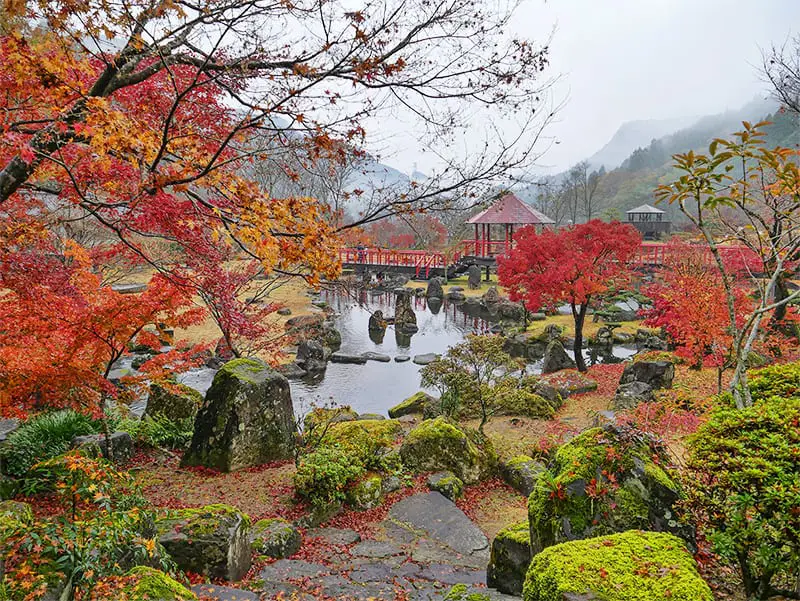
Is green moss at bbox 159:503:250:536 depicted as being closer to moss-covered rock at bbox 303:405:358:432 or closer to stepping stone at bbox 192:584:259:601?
stepping stone at bbox 192:584:259:601

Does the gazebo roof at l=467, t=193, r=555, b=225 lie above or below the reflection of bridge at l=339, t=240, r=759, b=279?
above

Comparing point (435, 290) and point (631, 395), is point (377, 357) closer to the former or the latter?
point (631, 395)

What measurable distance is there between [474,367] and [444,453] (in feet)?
9.31

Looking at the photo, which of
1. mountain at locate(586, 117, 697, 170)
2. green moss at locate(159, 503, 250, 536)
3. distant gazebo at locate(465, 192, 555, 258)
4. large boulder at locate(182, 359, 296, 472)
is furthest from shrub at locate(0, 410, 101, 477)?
mountain at locate(586, 117, 697, 170)

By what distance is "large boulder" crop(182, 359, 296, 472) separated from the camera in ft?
22.1

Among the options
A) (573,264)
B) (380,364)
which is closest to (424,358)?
(380,364)

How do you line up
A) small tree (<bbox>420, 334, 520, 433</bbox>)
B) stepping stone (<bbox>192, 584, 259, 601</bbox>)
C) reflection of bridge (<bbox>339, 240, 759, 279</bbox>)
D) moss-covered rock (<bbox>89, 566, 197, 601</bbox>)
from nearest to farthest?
moss-covered rock (<bbox>89, 566, 197, 601</bbox>) → stepping stone (<bbox>192, 584, 259, 601</bbox>) → small tree (<bbox>420, 334, 520, 433</bbox>) → reflection of bridge (<bbox>339, 240, 759, 279</bbox>)

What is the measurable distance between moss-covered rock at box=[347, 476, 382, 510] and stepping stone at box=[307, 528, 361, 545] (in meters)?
0.50

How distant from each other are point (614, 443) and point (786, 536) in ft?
3.42

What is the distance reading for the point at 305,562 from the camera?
15.4 ft

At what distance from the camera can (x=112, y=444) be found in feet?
22.1

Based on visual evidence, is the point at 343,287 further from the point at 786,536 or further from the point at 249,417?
the point at 786,536

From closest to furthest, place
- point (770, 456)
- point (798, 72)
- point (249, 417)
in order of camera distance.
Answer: point (770, 456), point (249, 417), point (798, 72)

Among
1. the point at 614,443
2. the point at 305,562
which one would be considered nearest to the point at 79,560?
the point at 305,562
